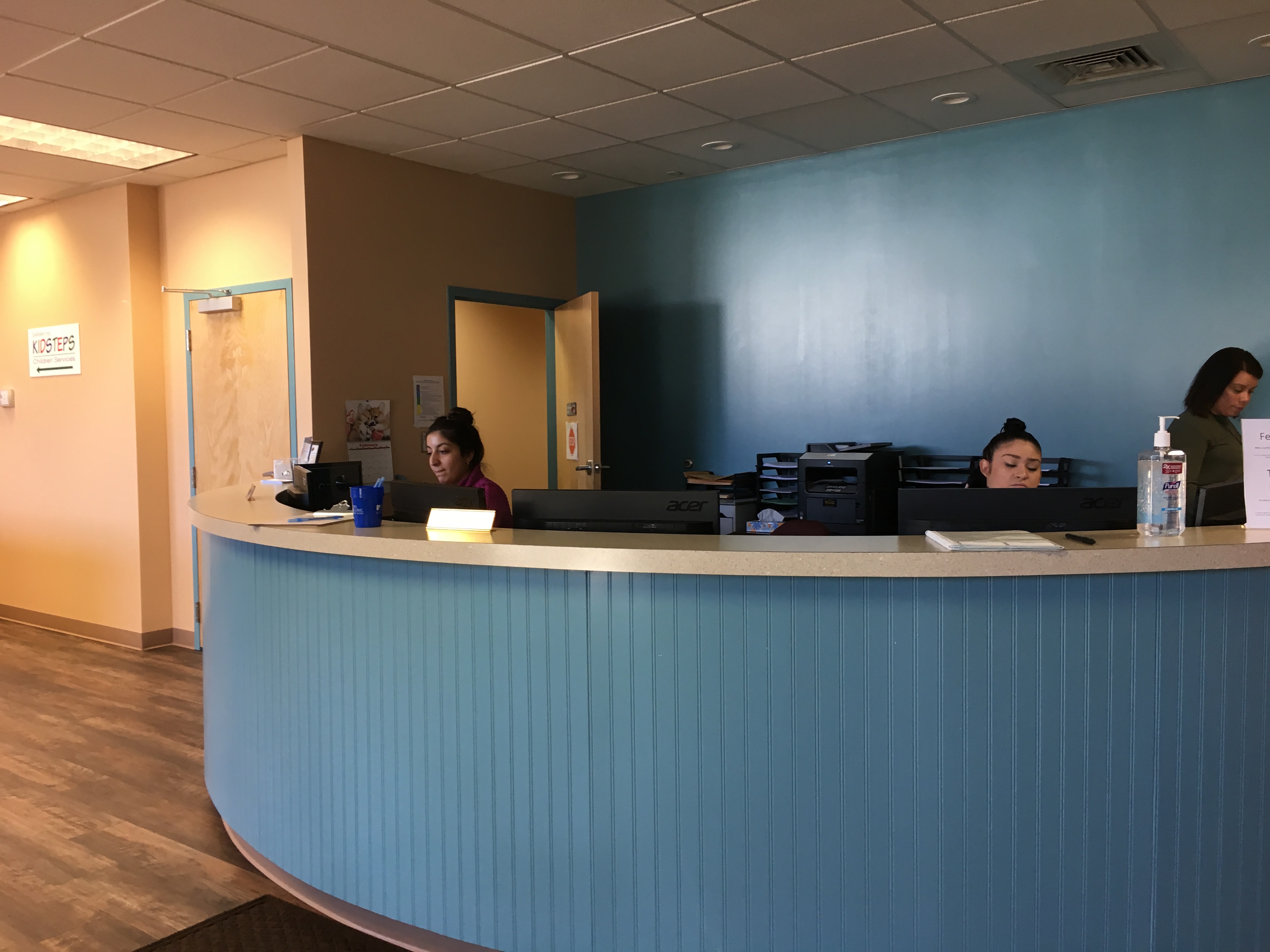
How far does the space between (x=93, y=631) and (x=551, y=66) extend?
4887 mm

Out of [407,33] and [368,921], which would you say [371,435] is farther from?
[368,921]

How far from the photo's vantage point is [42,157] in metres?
5.39

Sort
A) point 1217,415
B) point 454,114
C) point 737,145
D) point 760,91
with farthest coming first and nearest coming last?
point 737,145 < point 454,114 < point 760,91 < point 1217,415

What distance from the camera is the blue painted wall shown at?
14.9ft

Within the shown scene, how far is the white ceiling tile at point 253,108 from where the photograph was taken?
14.2ft

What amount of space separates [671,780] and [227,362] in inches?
180

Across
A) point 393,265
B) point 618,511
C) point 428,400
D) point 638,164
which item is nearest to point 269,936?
point 618,511

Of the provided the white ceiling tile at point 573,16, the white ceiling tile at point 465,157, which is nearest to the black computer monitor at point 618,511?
the white ceiling tile at point 573,16

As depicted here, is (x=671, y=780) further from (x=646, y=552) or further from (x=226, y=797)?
(x=226, y=797)

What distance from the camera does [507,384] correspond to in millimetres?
7891

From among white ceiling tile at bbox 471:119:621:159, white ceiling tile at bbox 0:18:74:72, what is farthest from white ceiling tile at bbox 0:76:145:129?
white ceiling tile at bbox 471:119:621:159

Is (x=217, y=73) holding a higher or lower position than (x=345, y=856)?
higher

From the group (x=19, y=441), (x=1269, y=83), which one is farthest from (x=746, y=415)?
(x=19, y=441)

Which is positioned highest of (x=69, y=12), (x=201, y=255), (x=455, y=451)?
(x=69, y=12)
